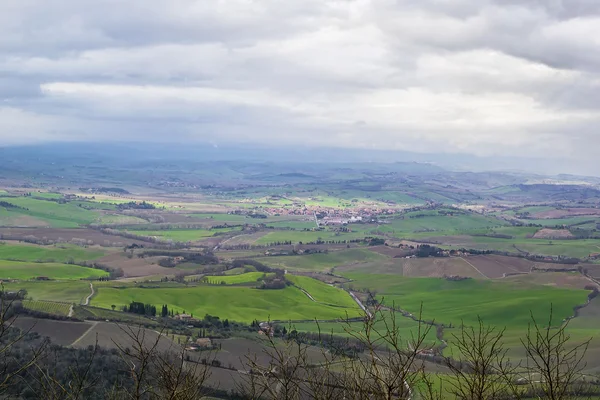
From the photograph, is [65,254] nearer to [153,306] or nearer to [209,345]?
[153,306]

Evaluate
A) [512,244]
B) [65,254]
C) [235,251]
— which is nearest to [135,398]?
[65,254]

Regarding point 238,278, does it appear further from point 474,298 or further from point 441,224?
point 441,224

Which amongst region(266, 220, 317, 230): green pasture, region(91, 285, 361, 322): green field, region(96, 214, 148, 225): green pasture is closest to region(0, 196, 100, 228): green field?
region(96, 214, 148, 225): green pasture

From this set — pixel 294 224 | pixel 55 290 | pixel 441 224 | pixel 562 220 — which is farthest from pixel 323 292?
pixel 562 220

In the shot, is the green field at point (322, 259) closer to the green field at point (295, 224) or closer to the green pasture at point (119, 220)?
the green field at point (295, 224)

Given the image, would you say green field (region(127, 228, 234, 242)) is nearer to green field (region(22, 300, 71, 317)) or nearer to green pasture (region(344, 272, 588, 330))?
green pasture (region(344, 272, 588, 330))

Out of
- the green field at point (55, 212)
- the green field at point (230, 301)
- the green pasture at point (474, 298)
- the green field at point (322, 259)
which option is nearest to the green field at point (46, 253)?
the green field at point (230, 301)
